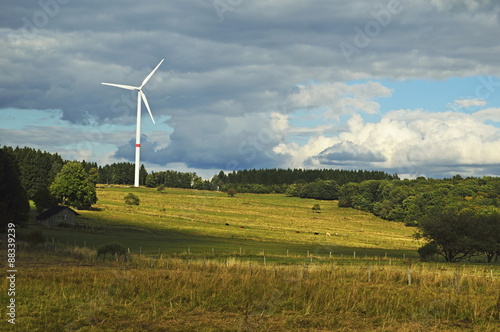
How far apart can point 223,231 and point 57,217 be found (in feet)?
109

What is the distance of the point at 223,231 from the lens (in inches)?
4198

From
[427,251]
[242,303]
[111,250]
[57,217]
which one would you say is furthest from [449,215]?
[57,217]

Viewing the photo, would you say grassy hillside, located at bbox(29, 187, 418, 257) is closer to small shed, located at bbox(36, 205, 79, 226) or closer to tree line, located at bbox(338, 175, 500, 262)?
small shed, located at bbox(36, 205, 79, 226)

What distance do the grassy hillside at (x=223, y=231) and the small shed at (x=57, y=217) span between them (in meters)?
A: 5.25

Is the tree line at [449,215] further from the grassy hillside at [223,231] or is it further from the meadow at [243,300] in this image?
the meadow at [243,300]

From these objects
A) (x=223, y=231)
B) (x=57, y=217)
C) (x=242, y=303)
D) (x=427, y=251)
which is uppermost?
(x=242, y=303)

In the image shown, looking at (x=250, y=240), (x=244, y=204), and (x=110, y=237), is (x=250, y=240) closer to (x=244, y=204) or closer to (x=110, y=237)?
(x=110, y=237)

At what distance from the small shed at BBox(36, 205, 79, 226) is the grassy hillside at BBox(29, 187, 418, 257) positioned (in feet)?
17.2

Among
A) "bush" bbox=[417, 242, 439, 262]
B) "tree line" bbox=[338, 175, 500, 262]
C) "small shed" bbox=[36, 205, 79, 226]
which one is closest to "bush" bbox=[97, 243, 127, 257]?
"bush" bbox=[417, 242, 439, 262]

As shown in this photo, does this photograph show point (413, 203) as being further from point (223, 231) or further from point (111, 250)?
point (111, 250)

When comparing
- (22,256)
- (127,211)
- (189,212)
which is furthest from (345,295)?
(189,212)

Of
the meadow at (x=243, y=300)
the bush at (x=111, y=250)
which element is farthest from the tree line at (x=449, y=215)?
the meadow at (x=243, y=300)

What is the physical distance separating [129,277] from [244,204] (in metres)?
163

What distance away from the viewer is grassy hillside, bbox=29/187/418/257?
7869 centimetres
